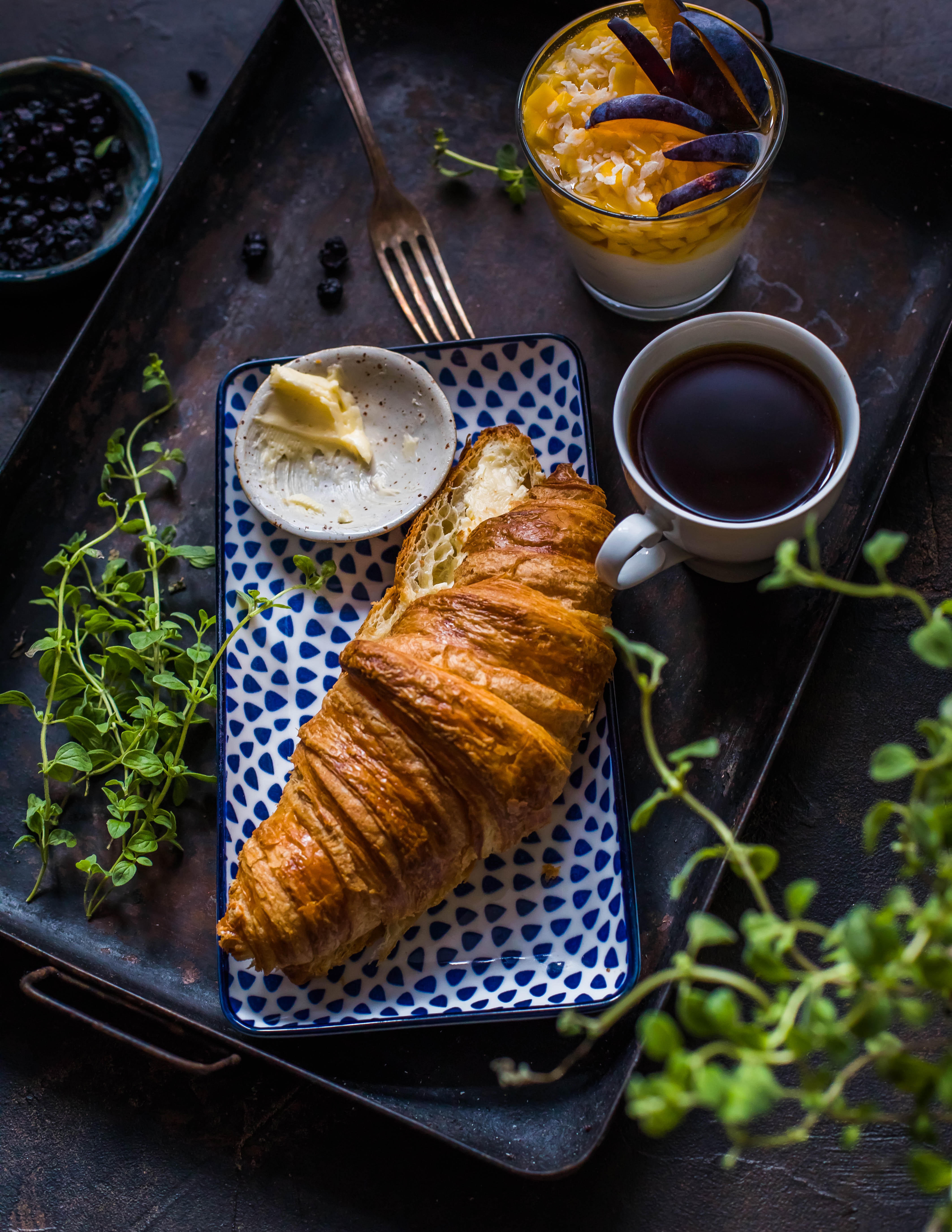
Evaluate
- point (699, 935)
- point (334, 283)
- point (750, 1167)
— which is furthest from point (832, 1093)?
point (334, 283)

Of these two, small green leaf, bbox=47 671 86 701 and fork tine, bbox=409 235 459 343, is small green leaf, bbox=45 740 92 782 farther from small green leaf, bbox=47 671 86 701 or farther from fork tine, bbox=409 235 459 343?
fork tine, bbox=409 235 459 343

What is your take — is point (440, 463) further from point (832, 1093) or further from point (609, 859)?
point (832, 1093)

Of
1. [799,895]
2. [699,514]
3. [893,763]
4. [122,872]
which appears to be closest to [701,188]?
[699,514]

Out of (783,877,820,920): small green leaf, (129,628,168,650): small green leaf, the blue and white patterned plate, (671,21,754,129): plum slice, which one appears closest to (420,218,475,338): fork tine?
the blue and white patterned plate

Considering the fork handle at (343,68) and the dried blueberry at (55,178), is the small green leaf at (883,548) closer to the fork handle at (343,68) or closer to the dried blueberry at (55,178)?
the fork handle at (343,68)

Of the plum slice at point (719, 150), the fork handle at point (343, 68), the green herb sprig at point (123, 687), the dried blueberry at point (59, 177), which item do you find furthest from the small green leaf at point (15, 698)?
the plum slice at point (719, 150)

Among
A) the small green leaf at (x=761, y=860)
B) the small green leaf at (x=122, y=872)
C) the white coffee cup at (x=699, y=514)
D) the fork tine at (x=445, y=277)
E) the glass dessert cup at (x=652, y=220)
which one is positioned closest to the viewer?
the small green leaf at (x=761, y=860)

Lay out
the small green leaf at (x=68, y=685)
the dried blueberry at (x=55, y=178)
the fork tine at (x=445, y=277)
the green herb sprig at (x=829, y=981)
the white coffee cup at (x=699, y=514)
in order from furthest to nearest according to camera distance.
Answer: the dried blueberry at (x=55, y=178), the fork tine at (x=445, y=277), the small green leaf at (x=68, y=685), the white coffee cup at (x=699, y=514), the green herb sprig at (x=829, y=981)
